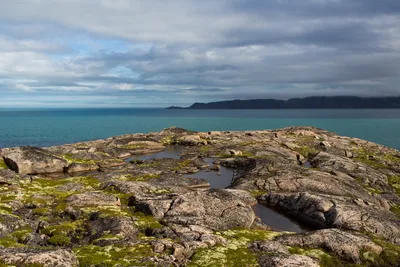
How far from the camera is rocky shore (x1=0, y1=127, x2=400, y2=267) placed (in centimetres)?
3497

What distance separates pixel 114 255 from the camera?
1312 inches

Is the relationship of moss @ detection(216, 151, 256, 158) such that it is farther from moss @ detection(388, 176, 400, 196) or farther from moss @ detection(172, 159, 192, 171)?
moss @ detection(388, 176, 400, 196)

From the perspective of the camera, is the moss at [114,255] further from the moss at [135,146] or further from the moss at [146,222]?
the moss at [135,146]

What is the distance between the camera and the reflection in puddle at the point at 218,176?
262ft

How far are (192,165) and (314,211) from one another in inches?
1889

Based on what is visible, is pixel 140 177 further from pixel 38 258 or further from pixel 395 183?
pixel 395 183

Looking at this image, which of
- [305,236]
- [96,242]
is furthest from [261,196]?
[96,242]

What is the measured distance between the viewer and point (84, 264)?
30.9 m

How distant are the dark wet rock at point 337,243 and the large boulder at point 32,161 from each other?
6949 centimetres

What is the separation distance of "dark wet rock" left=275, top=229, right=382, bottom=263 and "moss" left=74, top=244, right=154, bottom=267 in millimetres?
18329

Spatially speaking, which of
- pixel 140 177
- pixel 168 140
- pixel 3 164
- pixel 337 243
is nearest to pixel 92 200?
pixel 140 177

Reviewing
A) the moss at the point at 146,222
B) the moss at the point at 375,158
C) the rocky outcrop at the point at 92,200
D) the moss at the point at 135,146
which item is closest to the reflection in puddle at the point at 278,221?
the moss at the point at 146,222

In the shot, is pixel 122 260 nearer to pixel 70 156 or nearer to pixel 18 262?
pixel 18 262

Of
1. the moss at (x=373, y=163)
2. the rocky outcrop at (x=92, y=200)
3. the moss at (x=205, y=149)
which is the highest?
the rocky outcrop at (x=92, y=200)
